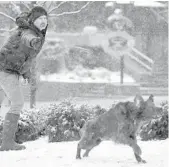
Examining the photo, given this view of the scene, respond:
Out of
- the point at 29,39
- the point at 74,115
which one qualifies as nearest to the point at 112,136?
the point at 29,39

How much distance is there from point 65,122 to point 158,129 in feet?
5.18

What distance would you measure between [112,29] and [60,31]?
3.31 m

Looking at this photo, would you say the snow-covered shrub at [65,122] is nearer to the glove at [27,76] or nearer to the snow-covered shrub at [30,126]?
the snow-covered shrub at [30,126]

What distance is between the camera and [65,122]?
7324 mm

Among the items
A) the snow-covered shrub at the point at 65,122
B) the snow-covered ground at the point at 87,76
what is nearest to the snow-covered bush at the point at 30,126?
the snow-covered shrub at the point at 65,122

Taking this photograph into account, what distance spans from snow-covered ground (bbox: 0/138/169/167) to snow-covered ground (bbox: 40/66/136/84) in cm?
1826

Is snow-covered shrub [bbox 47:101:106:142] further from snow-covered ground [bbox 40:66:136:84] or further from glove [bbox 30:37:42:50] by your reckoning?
snow-covered ground [bbox 40:66:136:84]

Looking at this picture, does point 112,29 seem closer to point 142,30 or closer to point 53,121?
point 142,30

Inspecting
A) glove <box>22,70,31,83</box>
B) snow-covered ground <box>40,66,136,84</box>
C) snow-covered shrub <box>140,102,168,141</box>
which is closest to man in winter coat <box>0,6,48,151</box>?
glove <box>22,70,31,83</box>

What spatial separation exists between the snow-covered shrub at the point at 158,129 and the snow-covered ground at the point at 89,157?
1.12m

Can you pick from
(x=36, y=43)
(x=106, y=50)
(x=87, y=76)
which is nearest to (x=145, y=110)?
(x=36, y=43)

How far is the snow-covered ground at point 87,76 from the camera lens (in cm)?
2442

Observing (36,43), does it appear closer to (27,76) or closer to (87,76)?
(27,76)

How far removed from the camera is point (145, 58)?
28.0 metres
